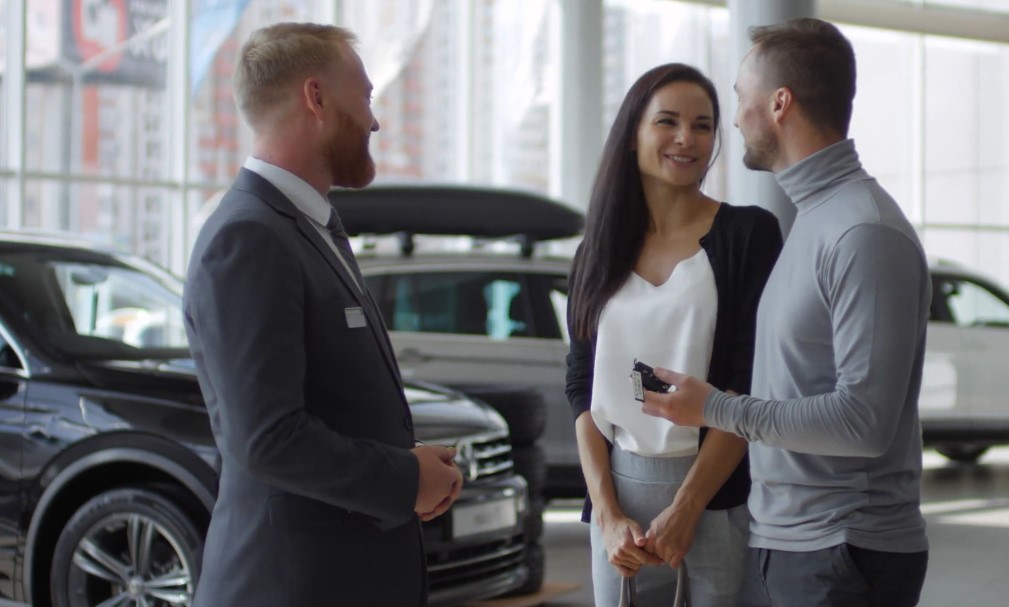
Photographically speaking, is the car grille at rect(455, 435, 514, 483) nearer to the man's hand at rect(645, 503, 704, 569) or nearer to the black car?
the black car

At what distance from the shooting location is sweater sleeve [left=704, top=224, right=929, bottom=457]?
1.86m

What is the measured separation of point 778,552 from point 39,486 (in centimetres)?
291

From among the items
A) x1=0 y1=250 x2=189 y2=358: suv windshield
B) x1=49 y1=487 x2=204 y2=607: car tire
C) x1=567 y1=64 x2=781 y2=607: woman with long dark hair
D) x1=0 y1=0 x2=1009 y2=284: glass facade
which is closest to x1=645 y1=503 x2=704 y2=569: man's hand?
x1=567 y1=64 x2=781 y2=607: woman with long dark hair

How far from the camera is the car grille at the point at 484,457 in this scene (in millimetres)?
4512

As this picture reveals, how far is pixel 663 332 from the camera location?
2293 mm

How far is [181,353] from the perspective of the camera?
4781 millimetres

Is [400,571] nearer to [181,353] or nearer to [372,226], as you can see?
[181,353]

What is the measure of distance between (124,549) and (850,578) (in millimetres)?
2820

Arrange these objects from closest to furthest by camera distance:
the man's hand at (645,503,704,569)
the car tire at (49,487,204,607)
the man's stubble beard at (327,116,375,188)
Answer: the man's stubble beard at (327,116,375,188), the man's hand at (645,503,704,569), the car tire at (49,487,204,607)

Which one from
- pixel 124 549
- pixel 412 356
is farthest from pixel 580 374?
pixel 412 356

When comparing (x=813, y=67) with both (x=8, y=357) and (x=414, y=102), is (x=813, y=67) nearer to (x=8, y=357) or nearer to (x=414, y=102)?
(x=8, y=357)

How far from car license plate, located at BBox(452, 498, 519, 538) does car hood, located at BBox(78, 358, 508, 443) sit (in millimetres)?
252

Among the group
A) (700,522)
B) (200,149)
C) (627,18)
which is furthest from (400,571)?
(627,18)

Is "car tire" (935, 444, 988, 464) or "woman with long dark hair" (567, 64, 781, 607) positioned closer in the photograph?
"woman with long dark hair" (567, 64, 781, 607)
